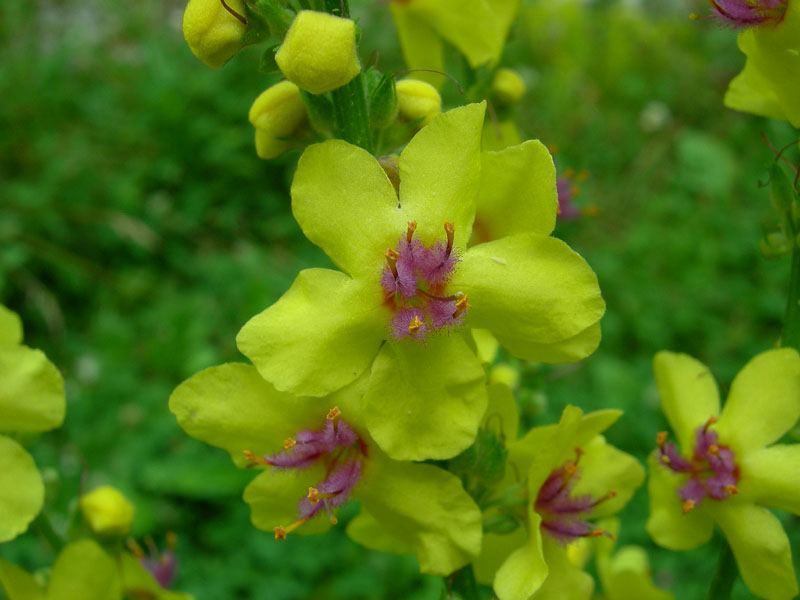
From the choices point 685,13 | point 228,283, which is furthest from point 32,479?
point 685,13

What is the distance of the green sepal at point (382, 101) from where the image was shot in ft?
3.50

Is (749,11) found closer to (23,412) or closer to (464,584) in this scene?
(464,584)

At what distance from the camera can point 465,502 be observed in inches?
42.5

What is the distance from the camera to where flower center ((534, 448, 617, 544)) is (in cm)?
120

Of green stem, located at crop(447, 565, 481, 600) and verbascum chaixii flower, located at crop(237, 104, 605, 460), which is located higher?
verbascum chaixii flower, located at crop(237, 104, 605, 460)

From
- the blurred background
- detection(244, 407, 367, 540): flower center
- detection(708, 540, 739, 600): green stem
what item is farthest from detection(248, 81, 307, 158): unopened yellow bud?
the blurred background

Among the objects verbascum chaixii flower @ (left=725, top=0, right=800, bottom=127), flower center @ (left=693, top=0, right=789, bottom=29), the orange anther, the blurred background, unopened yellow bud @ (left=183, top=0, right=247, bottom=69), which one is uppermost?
unopened yellow bud @ (left=183, top=0, right=247, bottom=69)

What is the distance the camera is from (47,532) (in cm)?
135

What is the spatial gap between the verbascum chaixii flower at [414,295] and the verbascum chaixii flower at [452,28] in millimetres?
520

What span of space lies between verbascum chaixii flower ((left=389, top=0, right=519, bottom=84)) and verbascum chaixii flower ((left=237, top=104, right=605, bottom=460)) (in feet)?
1.71

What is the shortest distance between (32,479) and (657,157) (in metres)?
4.26

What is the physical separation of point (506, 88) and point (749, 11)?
62 cm

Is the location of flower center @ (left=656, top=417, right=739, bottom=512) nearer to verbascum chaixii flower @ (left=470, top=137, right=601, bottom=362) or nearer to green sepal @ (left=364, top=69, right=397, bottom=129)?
verbascum chaixii flower @ (left=470, top=137, right=601, bottom=362)

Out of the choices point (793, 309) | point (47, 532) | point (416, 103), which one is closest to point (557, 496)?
point (793, 309)
